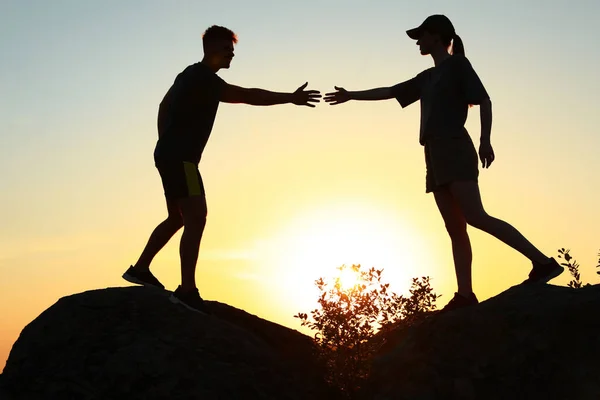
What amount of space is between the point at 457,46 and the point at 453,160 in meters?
1.40

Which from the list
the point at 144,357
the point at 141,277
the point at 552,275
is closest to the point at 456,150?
the point at 552,275

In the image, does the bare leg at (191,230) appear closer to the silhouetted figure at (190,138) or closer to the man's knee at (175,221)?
the silhouetted figure at (190,138)

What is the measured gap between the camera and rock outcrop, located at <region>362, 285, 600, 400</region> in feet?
19.4

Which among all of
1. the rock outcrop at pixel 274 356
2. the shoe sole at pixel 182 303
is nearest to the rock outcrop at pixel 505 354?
the rock outcrop at pixel 274 356

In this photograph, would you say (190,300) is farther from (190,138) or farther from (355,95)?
(355,95)

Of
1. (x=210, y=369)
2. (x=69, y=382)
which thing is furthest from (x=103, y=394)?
(x=210, y=369)

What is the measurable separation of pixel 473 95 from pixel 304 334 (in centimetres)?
351

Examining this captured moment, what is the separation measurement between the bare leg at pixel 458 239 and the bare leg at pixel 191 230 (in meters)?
2.60

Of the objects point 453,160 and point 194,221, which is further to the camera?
point 194,221

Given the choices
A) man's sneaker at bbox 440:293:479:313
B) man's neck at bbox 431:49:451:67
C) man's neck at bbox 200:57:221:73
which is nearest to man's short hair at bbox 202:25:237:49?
man's neck at bbox 200:57:221:73

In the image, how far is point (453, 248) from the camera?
766 centimetres

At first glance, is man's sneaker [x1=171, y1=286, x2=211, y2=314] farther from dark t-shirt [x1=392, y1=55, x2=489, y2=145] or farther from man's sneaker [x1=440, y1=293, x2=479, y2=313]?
dark t-shirt [x1=392, y1=55, x2=489, y2=145]

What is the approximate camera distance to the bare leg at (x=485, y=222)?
23.3 ft

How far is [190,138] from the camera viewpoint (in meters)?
7.61
